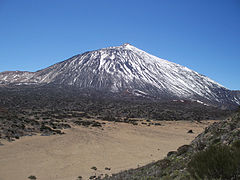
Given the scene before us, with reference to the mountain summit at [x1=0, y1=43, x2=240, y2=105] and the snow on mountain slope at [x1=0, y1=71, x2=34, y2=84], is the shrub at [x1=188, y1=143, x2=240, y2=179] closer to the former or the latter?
the mountain summit at [x1=0, y1=43, x2=240, y2=105]

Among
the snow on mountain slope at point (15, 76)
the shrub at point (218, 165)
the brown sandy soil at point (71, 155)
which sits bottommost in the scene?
the brown sandy soil at point (71, 155)

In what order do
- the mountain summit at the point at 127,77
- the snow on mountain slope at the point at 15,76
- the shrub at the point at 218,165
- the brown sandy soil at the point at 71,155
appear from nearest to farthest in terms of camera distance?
the shrub at the point at 218,165, the brown sandy soil at the point at 71,155, the mountain summit at the point at 127,77, the snow on mountain slope at the point at 15,76

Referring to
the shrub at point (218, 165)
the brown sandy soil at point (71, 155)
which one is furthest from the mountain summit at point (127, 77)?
the shrub at point (218, 165)

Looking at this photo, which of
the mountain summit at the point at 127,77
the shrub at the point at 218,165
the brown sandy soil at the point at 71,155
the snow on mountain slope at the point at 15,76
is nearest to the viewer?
the shrub at the point at 218,165

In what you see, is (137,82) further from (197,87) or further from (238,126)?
(238,126)

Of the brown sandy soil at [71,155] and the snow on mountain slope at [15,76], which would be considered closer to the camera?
the brown sandy soil at [71,155]

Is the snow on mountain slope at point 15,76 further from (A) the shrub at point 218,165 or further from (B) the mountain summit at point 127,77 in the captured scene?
(A) the shrub at point 218,165

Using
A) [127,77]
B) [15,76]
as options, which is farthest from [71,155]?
[15,76]
